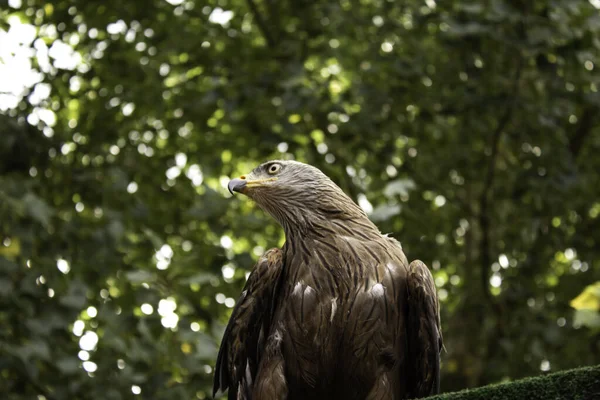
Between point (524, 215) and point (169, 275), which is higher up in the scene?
point (169, 275)

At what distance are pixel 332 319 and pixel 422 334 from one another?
16.2 inches

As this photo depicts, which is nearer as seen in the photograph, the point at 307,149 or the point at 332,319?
the point at 332,319

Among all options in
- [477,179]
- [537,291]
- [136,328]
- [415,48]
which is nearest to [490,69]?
[415,48]

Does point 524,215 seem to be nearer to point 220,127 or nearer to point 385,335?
point 220,127

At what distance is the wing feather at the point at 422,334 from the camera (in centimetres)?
423

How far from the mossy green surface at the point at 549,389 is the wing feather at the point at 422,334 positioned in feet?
2.18

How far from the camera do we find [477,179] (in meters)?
10.6

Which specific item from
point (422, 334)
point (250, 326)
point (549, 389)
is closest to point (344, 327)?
point (422, 334)

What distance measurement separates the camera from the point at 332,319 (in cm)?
416

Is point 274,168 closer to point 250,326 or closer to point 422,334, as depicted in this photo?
point 250,326

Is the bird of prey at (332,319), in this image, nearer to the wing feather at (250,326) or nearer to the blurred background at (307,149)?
the wing feather at (250,326)

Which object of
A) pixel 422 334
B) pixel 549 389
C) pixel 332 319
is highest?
pixel 549 389

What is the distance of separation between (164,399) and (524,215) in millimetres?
4391

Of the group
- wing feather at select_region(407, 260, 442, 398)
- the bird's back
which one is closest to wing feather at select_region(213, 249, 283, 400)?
the bird's back
